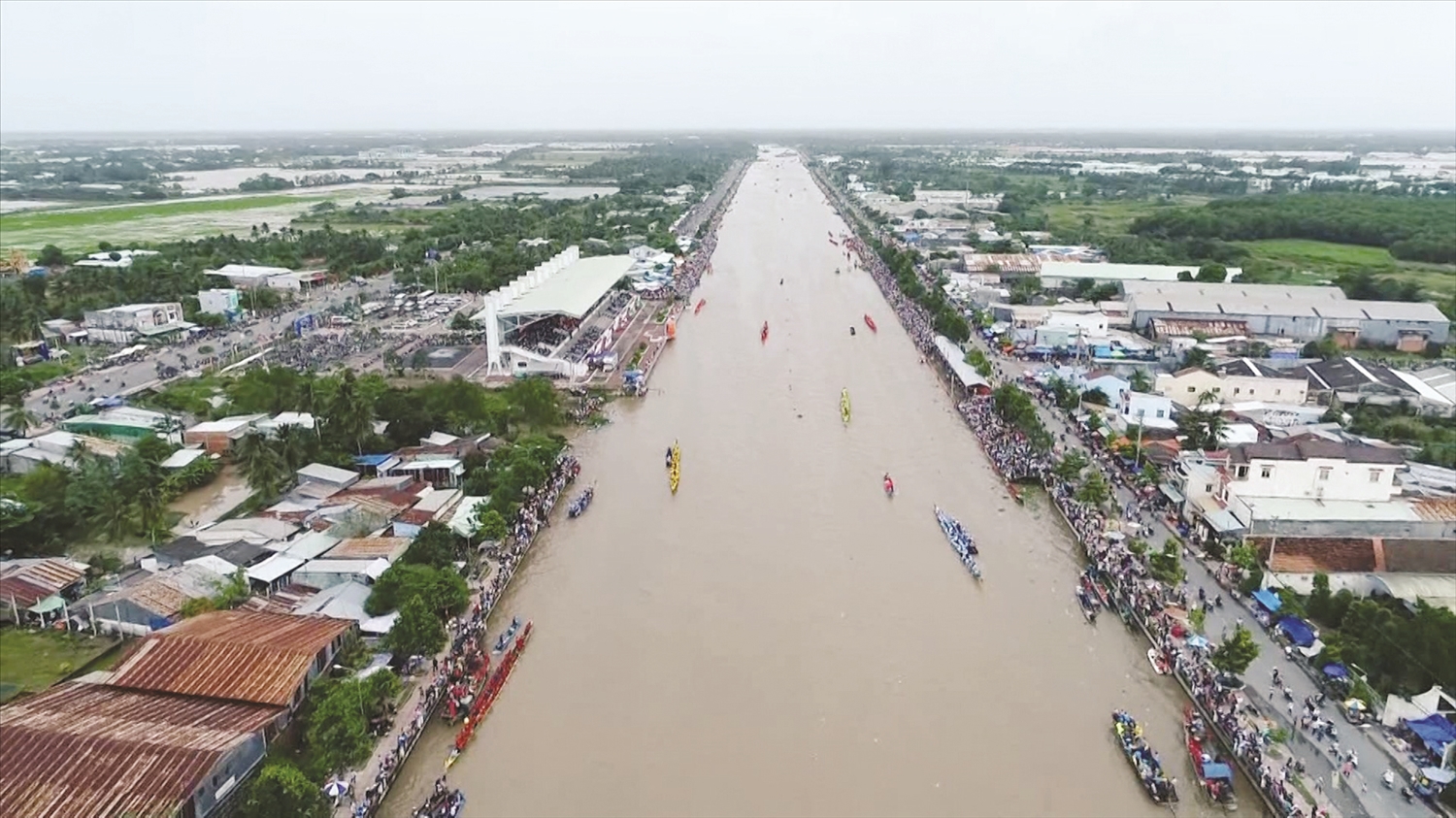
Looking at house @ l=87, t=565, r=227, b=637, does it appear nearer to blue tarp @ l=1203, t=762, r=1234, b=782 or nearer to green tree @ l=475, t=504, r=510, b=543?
green tree @ l=475, t=504, r=510, b=543

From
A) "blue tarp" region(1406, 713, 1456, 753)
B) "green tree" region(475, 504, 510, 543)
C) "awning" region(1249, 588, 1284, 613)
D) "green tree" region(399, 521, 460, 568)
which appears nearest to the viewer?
"blue tarp" region(1406, 713, 1456, 753)

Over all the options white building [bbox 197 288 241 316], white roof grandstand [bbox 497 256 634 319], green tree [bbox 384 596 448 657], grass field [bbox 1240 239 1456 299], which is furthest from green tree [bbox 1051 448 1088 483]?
white building [bbox 197 288 241 316]

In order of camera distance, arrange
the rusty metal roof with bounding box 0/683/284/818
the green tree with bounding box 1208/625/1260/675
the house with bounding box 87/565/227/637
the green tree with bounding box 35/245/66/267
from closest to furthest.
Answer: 1. the rusty metal roof with bounding box 0/683/284/818
2. the green tree with bounding box 1208/625/1260/675
3. the house with bounding box 87/565/227/637
4. the green tree with bounding box 35/245/66/267

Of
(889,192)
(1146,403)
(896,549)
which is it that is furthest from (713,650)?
(889,192)

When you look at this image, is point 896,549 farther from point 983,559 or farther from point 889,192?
point 889,192

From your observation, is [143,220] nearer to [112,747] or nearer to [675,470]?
[675,470]

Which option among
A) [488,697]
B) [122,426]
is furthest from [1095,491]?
[122,426]

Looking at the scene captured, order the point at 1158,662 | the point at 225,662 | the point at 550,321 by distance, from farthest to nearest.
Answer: the point at 550,321 → the point at 1158,662 → the point at 225,662
